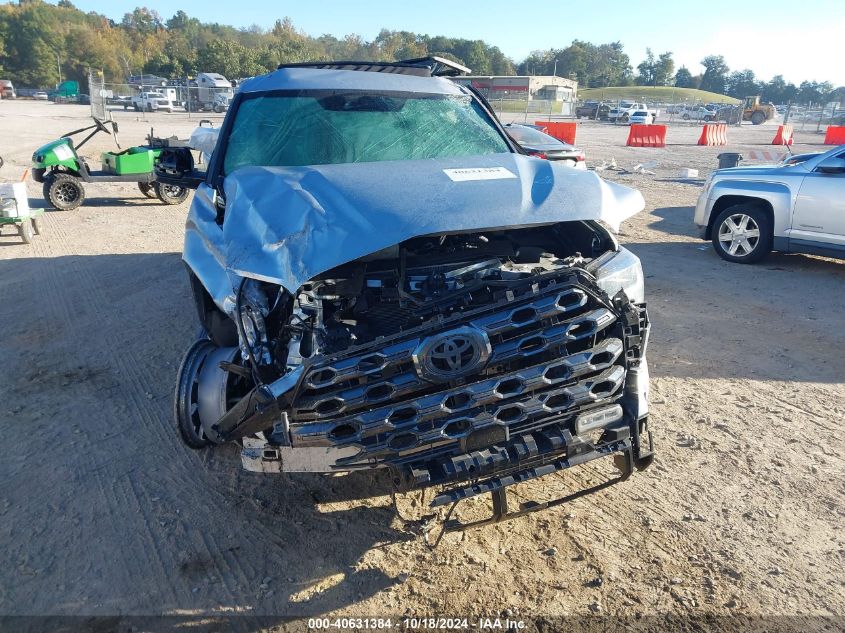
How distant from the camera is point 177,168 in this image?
454cm

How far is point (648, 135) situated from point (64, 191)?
22.0m

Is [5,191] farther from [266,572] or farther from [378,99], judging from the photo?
[266,572]

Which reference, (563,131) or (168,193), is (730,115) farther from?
A: (168,193)

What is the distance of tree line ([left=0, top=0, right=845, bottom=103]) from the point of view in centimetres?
6594

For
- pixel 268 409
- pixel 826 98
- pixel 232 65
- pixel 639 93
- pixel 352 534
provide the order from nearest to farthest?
pixel 268 409 < pixel 352 534 < pixel 232 65 < pixel 639 93 < pixel 826 98

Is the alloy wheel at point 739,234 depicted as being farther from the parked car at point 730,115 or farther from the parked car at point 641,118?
the parked car at point 730,115

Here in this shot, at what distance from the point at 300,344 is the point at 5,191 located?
768cm

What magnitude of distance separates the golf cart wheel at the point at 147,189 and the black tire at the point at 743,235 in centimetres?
968

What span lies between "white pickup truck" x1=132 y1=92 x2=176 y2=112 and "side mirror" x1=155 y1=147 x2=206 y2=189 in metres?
44.3

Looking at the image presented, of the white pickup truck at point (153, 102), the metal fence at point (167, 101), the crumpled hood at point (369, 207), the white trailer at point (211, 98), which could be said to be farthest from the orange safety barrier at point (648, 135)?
the white pickup truck at point (153, 102)

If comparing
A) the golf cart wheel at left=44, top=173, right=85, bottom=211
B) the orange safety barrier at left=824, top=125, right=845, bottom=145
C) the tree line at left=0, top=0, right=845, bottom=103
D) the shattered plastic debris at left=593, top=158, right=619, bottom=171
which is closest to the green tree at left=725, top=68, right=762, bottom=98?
the tree line at left=0, top=0, right=845, bottom=103

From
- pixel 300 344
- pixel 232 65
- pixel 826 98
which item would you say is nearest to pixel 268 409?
pixel 300 344

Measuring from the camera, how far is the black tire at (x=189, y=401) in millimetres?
3363

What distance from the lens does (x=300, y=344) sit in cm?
274
